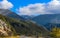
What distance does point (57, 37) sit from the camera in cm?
1869

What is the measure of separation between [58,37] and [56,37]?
0.64ft

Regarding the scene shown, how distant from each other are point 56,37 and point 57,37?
0.10 metres

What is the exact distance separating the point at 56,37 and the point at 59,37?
11.0 inches

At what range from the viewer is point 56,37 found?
18.7 metres

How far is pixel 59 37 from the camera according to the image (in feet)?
61.1

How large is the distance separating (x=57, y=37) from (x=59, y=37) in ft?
0.63

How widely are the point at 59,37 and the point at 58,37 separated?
0.37 ft

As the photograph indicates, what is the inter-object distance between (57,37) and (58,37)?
9 cm

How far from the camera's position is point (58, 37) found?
1869cm
